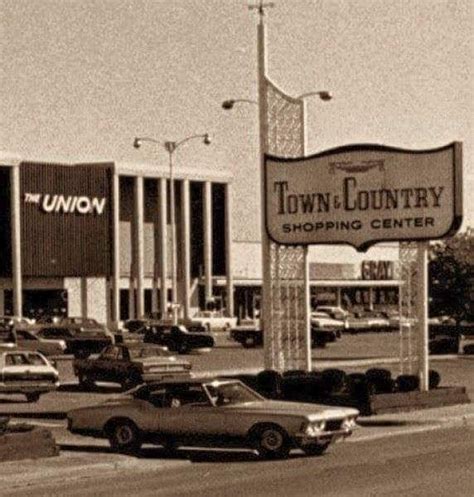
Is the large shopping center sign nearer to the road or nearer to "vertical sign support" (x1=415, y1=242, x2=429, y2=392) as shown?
"vertical sign support" (x1=415, y1=242, x2=429, y2=392)

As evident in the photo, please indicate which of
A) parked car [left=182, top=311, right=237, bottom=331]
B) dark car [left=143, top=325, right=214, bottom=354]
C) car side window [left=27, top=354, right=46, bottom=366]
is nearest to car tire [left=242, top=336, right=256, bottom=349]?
dark car [left=143, top=325, right=214, bottom=354]

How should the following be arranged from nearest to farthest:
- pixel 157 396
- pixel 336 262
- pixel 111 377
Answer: pixel 157 396
pixel 111 377
pixel 336 262

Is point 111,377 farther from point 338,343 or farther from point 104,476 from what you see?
point 338,343

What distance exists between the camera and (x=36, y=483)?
73.9 feet

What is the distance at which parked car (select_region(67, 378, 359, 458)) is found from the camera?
84.2 ft

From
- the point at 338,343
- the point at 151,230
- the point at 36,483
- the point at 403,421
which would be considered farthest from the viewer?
the point at 151,230

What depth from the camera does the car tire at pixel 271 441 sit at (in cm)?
2561

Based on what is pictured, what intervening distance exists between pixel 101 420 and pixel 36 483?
4.36 meters

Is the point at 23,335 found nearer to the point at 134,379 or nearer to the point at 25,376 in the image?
the point at 134,379

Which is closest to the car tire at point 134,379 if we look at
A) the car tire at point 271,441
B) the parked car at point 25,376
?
the parked car at point 25,376

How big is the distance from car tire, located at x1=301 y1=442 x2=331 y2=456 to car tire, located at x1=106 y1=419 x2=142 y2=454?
9.95 feet

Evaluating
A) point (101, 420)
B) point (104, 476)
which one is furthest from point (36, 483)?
point (101, 420)

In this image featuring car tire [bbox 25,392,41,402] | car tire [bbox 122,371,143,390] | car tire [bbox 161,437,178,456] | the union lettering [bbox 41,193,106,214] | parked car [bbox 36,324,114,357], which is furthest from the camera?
the union lettering [bbox 41,193,106,214]

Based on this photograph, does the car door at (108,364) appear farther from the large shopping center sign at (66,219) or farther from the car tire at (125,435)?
the large shopping center sign at (66,219)
